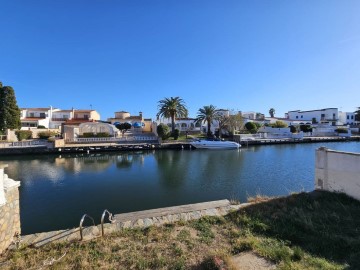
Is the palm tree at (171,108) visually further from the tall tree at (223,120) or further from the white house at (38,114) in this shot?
the white house at (38,114)

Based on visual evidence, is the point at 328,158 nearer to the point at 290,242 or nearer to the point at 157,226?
the point at 290,242

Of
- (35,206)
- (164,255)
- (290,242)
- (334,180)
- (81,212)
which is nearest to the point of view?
(164,255)

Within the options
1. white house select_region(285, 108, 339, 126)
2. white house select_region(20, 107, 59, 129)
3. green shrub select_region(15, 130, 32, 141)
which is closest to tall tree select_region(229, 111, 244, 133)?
green shrub select_region(15, 130, 32, 141)

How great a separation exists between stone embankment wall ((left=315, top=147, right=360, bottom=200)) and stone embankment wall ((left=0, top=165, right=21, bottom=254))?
10722mm

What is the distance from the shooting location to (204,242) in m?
5.05

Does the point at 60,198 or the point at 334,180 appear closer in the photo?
the point at 334,180

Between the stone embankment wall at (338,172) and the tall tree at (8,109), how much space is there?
44.1m

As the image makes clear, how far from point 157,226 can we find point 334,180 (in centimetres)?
734

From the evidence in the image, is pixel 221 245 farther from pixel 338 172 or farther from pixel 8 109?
pixel 8 109

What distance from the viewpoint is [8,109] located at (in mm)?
35688

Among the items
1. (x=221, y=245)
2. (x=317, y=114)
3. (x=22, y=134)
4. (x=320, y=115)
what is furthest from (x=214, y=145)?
(x=317, y=114)

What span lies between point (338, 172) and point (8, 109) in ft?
147

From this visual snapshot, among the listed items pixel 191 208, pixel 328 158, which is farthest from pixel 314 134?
pixel 191 208

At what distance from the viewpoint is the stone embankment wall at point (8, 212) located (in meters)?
4.73
